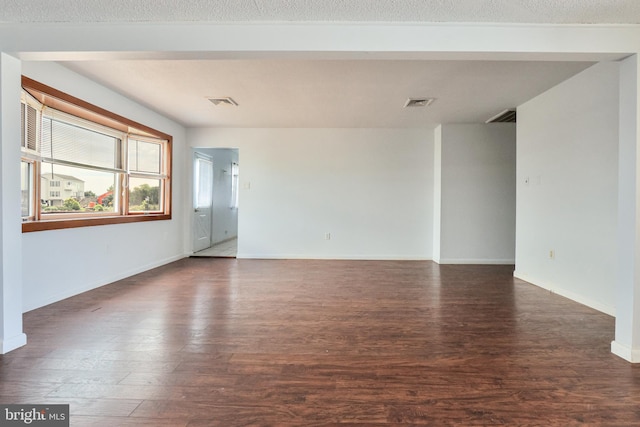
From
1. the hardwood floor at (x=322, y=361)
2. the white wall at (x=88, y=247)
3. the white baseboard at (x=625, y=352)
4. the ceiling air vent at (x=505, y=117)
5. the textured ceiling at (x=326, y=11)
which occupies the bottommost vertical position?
the hardwood floor at (x=322, y=361)

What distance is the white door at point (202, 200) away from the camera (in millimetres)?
6571

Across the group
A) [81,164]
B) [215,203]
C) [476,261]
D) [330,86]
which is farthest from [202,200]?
[476,261]

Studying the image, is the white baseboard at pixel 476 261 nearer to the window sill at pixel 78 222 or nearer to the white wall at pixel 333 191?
the white wall at pixel 333 191

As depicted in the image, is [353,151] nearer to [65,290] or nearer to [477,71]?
[477,71]

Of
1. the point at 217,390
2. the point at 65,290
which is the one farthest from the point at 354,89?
the point at 65,290

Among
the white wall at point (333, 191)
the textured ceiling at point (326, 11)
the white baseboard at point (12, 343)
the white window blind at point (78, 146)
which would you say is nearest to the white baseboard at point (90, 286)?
the white baseboard at point (12, 343)

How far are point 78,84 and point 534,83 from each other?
533 cm

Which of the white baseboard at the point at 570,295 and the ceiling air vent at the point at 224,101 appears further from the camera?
the ceiling air vent at the point at 224,101

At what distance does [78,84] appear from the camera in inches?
142

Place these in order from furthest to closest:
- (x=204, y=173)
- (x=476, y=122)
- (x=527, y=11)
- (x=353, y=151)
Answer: (x=204, y=173), (x=353, y=151), (x=476, y=122), (x=527, y=11)

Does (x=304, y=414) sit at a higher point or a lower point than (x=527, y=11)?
lower

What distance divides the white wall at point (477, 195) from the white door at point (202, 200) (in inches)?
193

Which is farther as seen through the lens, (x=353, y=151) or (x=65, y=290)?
(x=353, y=151)

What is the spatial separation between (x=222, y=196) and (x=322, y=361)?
272 inches
